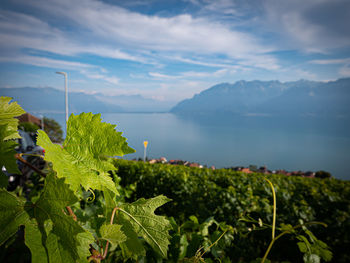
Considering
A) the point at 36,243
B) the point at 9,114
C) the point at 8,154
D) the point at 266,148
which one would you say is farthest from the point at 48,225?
the point at 266,148

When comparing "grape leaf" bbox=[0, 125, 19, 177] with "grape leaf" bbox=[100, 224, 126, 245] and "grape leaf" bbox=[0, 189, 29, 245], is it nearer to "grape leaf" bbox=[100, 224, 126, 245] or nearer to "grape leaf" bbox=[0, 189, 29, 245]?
"grape leaf" bbox=[0, 189, 29, 245]

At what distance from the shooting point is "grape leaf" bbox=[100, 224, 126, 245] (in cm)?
48

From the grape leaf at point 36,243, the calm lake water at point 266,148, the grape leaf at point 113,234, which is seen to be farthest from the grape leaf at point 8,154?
the calm lake water at point 266,148

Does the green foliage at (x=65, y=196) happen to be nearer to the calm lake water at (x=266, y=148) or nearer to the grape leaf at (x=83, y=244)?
the grape leaf at (x=83, y=244)

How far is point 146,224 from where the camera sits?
0.53 metres

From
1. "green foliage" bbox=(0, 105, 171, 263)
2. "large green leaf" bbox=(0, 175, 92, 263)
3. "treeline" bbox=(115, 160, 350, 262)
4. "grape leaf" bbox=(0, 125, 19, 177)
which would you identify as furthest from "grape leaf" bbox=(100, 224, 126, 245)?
"treeline" bbox=(115, 160, 350, 262)

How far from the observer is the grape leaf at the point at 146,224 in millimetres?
517

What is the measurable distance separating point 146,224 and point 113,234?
0.08m

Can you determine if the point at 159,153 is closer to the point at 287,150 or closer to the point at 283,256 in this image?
the point at 287,150

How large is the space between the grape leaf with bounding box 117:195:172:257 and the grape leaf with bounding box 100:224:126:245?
5 centimetres

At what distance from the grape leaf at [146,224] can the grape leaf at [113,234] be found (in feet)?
0.16

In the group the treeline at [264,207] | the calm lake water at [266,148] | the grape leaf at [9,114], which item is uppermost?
the grape leaf at [9,114]

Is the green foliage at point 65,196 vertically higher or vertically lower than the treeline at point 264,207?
higher

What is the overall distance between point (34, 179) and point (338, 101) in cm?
21574
